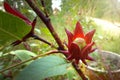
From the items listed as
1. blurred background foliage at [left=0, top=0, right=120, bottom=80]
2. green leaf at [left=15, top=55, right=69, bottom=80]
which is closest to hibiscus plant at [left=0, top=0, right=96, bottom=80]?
green leaf at [left=15, top=55, right=69, bottom=80]

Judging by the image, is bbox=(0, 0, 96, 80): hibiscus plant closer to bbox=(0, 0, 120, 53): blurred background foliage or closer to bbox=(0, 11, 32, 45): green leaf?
bbox=(0, 11, 32, 45): green leaf

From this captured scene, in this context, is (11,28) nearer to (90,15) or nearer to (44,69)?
(44,69)

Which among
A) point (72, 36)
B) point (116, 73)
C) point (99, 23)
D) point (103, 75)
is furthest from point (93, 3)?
point (72, 36)

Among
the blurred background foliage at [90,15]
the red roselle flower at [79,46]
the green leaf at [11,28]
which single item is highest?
the green leaf at [11,28]

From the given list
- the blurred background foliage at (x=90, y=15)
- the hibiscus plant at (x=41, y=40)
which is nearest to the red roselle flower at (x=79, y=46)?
the hibiscus plant at (x=41, y=40)

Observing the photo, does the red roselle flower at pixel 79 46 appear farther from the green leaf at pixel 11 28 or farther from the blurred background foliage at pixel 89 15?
the blurred background foliage at pixel 89 15

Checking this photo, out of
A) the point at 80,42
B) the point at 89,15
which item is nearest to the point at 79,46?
the point at 80,42

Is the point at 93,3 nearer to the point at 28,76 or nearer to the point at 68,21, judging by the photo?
the point at 68,21
